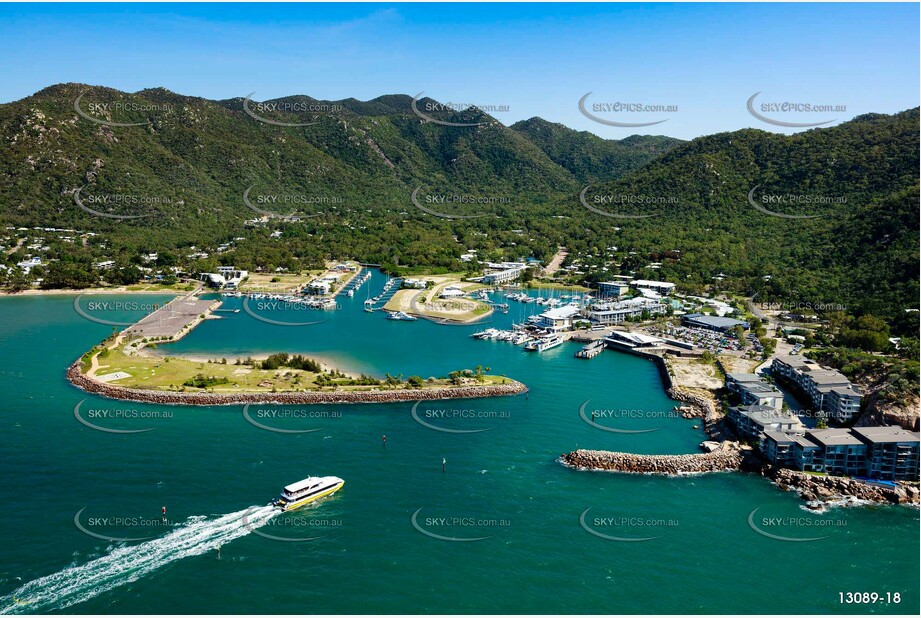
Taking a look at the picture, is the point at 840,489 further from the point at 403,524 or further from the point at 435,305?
the point at 435,305

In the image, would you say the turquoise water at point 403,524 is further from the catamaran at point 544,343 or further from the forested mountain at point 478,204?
the forested mountain at point 478,204

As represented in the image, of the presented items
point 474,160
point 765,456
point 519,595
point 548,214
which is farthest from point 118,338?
point 474,160

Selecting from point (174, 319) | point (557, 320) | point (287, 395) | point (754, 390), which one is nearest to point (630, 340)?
point (557, 320)

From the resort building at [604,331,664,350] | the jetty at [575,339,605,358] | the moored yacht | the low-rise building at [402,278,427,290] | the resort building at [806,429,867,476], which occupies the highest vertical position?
the low-rise building at [402,278,427,290]

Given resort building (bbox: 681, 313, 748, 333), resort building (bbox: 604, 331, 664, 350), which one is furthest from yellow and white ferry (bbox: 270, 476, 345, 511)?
resort building (bbox: 681, 313, 748, 333)

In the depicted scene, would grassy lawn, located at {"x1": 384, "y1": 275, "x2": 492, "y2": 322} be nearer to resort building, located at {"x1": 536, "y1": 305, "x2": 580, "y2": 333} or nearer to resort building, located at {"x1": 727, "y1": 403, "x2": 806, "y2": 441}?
resort building, located at {"x1": 536, "y1": 305, "x2": 580, "y2": 333}

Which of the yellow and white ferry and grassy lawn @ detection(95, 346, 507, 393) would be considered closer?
the yellow and white ferry
